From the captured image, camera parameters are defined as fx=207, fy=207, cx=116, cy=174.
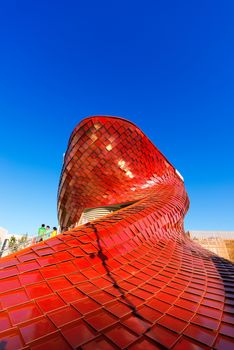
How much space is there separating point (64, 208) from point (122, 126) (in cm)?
463

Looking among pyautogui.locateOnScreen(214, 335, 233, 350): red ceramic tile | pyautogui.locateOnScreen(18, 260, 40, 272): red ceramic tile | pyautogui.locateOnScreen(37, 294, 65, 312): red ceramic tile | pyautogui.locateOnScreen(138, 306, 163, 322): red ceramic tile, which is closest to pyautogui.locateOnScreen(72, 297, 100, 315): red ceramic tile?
pyautogui.locateOnScreen(37, 294, 65, 312): red ceramic tile

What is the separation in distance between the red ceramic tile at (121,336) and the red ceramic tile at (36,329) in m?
0.37

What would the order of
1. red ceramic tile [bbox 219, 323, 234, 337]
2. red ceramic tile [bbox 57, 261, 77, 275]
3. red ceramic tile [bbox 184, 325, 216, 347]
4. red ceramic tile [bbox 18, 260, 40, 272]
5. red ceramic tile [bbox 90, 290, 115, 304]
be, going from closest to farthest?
1. red ceramic tile [bbox 184, 325, 216, 347]
2. red ceramic tile [bbox 219, 323, 234, 337]
3. red ceramic tile [bbox 90, 290, 115, 304]
4. red ceramic tile [bbox 18, 260, 40, 272]
5. red ceramic tile [bbox 57, 261, 77, 275]

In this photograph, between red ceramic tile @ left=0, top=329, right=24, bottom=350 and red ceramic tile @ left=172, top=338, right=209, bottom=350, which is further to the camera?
red ceramic tile @ left=172, top=338, right=209, bottom=350

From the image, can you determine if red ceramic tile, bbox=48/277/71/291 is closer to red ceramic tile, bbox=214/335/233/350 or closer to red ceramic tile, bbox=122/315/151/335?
red ceramic tile, bbox=122/315/151/335

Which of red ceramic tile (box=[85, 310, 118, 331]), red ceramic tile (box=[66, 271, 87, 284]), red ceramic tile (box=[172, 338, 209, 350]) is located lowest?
red ceramic tile (box=[172, 338, 209, 350])

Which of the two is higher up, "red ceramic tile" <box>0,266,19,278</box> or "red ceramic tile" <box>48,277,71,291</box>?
"red ceramic tile" <box>0,266,19,278</box>

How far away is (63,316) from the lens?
1.44 m

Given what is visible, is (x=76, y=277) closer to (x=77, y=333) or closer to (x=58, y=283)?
(x=58, y=283)

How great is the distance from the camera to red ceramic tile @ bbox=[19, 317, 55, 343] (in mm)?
1220

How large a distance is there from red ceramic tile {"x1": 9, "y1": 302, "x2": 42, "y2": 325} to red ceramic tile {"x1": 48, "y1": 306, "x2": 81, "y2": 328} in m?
0.10

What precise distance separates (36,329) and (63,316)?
0.20 m

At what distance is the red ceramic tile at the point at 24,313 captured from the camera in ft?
4.45

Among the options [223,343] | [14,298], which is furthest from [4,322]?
[223,343]
